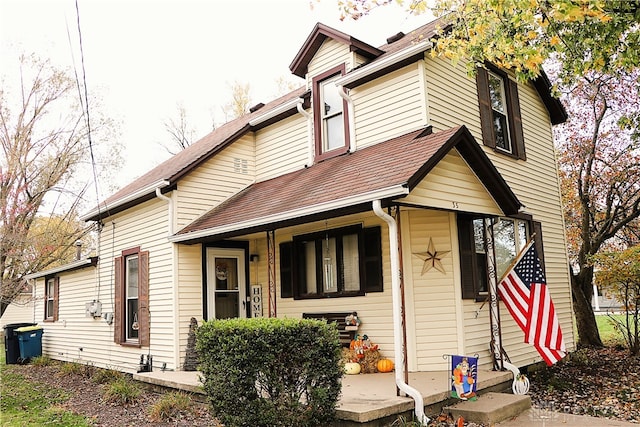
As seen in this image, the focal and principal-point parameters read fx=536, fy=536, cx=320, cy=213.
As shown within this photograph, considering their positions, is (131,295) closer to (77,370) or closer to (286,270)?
(77,370)

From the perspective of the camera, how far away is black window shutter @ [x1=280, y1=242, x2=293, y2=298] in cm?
983

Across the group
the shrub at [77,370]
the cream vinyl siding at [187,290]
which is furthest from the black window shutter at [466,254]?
the shrub at [77,370]

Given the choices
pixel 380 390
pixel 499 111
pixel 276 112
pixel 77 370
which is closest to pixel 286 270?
pixel 276 112

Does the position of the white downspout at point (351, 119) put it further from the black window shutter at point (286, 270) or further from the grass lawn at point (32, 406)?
the grass lawn at point (32, 406)

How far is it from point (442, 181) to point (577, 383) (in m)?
4.62

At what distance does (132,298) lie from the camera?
11109 millimetres

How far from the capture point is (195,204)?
34.0ft

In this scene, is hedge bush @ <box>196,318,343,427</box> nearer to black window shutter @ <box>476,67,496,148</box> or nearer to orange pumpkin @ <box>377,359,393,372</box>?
orange pumpkin @ <box>377,359,393,372</box>

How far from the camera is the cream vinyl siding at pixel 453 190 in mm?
6703

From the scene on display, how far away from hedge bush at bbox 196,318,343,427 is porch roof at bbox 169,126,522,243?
1.82m

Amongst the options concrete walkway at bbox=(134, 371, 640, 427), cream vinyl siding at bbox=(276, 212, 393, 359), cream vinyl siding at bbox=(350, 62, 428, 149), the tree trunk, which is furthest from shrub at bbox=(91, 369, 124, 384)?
the tree trunk

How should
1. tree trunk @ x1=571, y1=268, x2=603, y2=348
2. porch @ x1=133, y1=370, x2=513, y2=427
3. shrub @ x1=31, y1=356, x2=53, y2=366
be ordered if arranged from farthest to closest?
shrub @ x1=31, y1=356, x2=53, y2=366, tree trunk @ x1=571, y1=268, x2=603, y2=348, porch @ x1=133, y1=370, x2=513, y2=427

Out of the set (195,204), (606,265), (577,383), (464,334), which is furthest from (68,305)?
(606,265)

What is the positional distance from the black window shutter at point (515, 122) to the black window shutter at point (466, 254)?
2.65m
